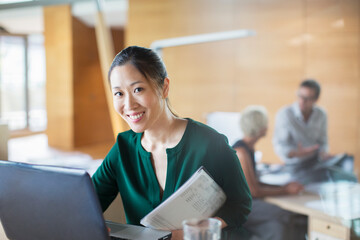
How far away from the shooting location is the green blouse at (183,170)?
1.01m

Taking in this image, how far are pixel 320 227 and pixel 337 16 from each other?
3.08 meters

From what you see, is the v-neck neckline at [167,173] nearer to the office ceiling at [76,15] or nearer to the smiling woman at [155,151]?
the smiling woman at [155,151]

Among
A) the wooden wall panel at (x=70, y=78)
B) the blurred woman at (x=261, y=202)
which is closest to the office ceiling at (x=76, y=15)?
the wooden wall panel at (x=70, y=78)

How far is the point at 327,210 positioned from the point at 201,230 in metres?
1.39

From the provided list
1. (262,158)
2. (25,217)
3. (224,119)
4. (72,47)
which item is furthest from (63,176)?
(72,47)

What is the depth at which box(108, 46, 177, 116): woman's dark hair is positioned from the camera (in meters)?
0.96

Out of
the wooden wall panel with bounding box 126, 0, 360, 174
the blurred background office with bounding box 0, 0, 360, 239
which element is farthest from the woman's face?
the wooden wall panel with bounding box 126, 0, 360, 174

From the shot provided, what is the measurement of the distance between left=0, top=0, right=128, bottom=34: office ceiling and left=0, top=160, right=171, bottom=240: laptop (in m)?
3.15

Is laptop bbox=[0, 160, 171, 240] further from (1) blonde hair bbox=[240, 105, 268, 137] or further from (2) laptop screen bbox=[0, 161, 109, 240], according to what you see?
(1) blonde hair bbox=[240, 105, 268, 137]

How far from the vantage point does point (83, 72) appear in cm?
630

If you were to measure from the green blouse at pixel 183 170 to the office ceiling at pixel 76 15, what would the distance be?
2983 millimetres

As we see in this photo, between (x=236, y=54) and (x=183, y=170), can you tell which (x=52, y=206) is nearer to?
(x=183, y=170)

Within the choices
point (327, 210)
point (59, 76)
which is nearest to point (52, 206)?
point (327, 210)

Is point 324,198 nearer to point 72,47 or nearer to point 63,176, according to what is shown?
point 63,176
